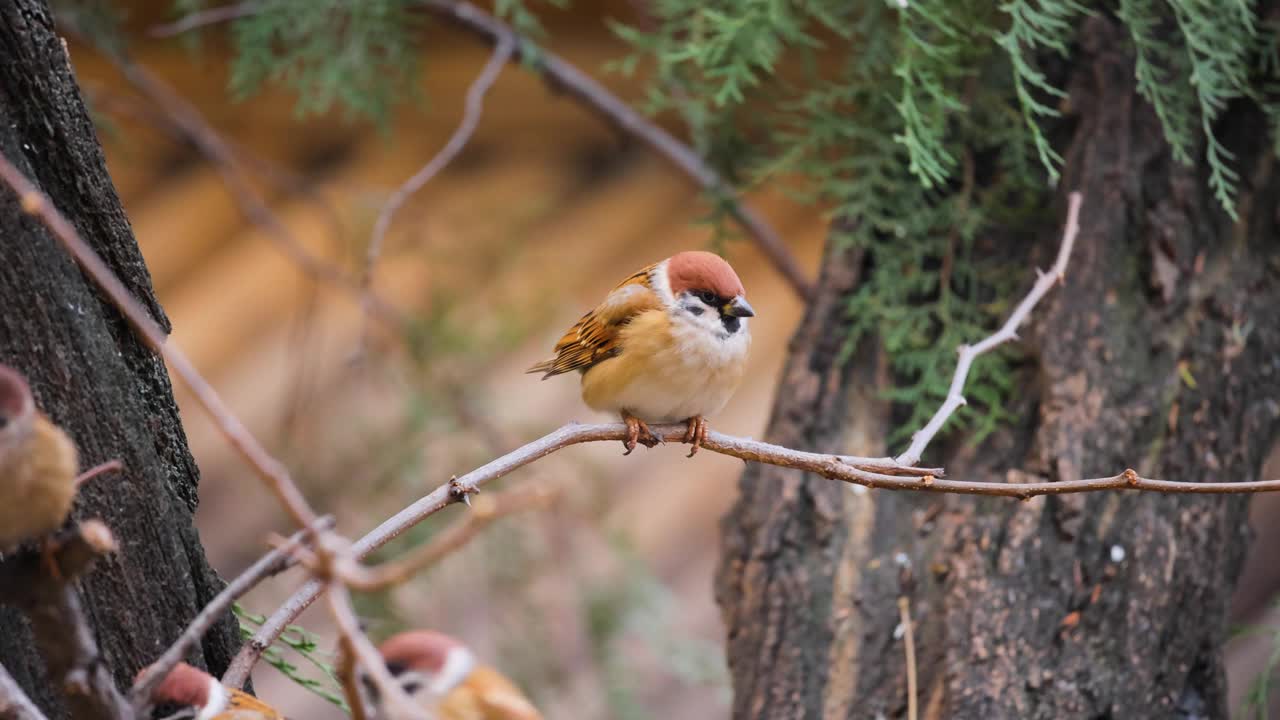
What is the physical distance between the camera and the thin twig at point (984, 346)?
162 cm

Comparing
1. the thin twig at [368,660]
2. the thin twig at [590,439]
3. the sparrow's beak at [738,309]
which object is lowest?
the thin twig at [368,660]

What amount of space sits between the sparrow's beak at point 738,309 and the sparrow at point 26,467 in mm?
1306

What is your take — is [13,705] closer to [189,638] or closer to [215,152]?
[189,638]

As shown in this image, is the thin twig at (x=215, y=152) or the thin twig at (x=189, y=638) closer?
the thin twig at (x=189, y=638)

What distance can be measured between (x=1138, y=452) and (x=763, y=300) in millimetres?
2155

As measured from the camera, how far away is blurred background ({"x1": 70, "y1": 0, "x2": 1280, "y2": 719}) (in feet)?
10.9

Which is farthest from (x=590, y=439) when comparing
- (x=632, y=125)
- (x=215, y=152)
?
(x=215, y=152)

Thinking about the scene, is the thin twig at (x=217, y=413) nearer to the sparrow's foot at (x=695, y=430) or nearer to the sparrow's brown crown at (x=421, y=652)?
the sparrow's brown crown at (x=421, y=652)

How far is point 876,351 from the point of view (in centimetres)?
228

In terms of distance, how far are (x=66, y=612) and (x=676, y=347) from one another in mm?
1232

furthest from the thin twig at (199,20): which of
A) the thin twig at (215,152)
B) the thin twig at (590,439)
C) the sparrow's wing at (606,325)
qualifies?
the thin twig at (590,439)

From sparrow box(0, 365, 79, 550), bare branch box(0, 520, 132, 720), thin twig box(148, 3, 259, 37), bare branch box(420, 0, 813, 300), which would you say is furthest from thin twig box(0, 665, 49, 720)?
bare branch box(420, 0, 813, 300)

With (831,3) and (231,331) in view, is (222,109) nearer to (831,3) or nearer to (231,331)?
(231,331)

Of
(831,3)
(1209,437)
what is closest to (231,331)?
(831,3)
